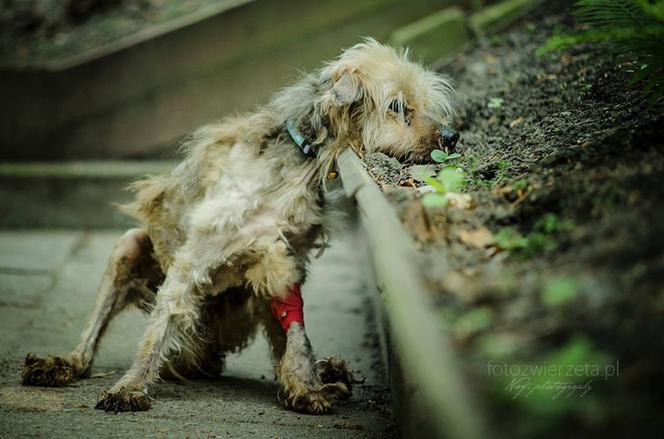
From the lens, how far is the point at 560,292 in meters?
2.12

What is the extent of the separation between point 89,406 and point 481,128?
10.6 feet

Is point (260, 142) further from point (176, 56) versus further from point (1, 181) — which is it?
point (1, 181)

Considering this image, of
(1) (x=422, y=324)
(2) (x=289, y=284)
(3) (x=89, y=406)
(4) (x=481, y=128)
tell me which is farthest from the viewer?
(4) (x=481, y=128)

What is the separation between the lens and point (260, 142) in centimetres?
468

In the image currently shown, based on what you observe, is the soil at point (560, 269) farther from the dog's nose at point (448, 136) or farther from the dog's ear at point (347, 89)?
the dog's ear at point (347, 89)

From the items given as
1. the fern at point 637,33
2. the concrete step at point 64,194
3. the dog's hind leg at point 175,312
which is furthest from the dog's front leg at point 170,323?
the concrete step at point 64,194

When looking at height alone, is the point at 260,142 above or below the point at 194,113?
below

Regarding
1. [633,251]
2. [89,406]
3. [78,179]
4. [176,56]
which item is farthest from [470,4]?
[633,251]

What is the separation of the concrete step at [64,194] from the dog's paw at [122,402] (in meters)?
5.21

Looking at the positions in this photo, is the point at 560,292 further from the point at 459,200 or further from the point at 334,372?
the point at 334,372

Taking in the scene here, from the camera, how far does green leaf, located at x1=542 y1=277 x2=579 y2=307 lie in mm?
2096

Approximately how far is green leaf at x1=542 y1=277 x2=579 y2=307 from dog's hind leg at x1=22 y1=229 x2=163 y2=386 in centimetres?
334

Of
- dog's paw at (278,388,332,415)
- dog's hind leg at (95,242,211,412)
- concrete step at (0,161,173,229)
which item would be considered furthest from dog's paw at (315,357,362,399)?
concrete step at (0,161,173,229)

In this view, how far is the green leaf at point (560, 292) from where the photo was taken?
210 centimetres
